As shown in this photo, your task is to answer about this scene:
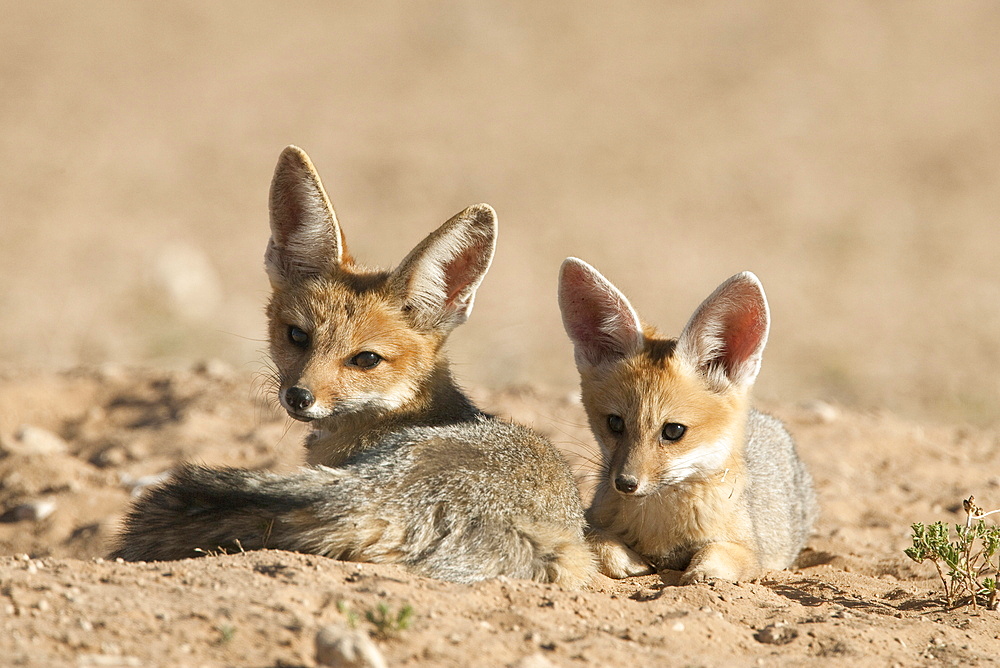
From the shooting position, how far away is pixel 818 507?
246 inches

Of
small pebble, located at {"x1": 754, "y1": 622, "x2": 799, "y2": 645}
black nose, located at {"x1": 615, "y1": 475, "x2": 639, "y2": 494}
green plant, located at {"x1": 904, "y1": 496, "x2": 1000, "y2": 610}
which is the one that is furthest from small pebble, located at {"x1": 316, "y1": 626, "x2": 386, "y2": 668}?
green plant, located at {"x1": 904, "y1": 496, "x2": 1000, "y2": 610}

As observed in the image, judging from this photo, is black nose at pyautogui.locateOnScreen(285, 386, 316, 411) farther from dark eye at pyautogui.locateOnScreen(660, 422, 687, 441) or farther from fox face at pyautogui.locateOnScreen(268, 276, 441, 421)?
dark eye at pyautogui.locateOnScreen(660, 422, 687, 441)

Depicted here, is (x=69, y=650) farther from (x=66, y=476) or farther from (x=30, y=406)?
(x=30, y=406)

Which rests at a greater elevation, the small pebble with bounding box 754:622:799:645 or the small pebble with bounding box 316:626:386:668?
the small pebble with bounding box 754:622:799:645

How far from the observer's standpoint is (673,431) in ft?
15.9

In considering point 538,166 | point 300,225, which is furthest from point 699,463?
point 538,166

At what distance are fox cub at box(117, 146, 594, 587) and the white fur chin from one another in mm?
466

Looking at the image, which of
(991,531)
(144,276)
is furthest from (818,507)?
(144,276)

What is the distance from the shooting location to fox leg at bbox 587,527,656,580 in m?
4.80

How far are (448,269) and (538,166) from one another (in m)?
11.2

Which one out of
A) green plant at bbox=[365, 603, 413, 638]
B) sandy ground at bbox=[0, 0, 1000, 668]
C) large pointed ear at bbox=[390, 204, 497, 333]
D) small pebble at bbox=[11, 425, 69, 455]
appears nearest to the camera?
green plant at bbox=[365, 603, 413, 638]

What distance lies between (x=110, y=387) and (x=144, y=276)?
4011mm

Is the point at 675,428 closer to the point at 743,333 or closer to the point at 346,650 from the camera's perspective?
the point at 743,333

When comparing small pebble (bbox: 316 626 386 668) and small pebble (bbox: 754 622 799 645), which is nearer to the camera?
small pebble (bbox: 316 626 386 668)
